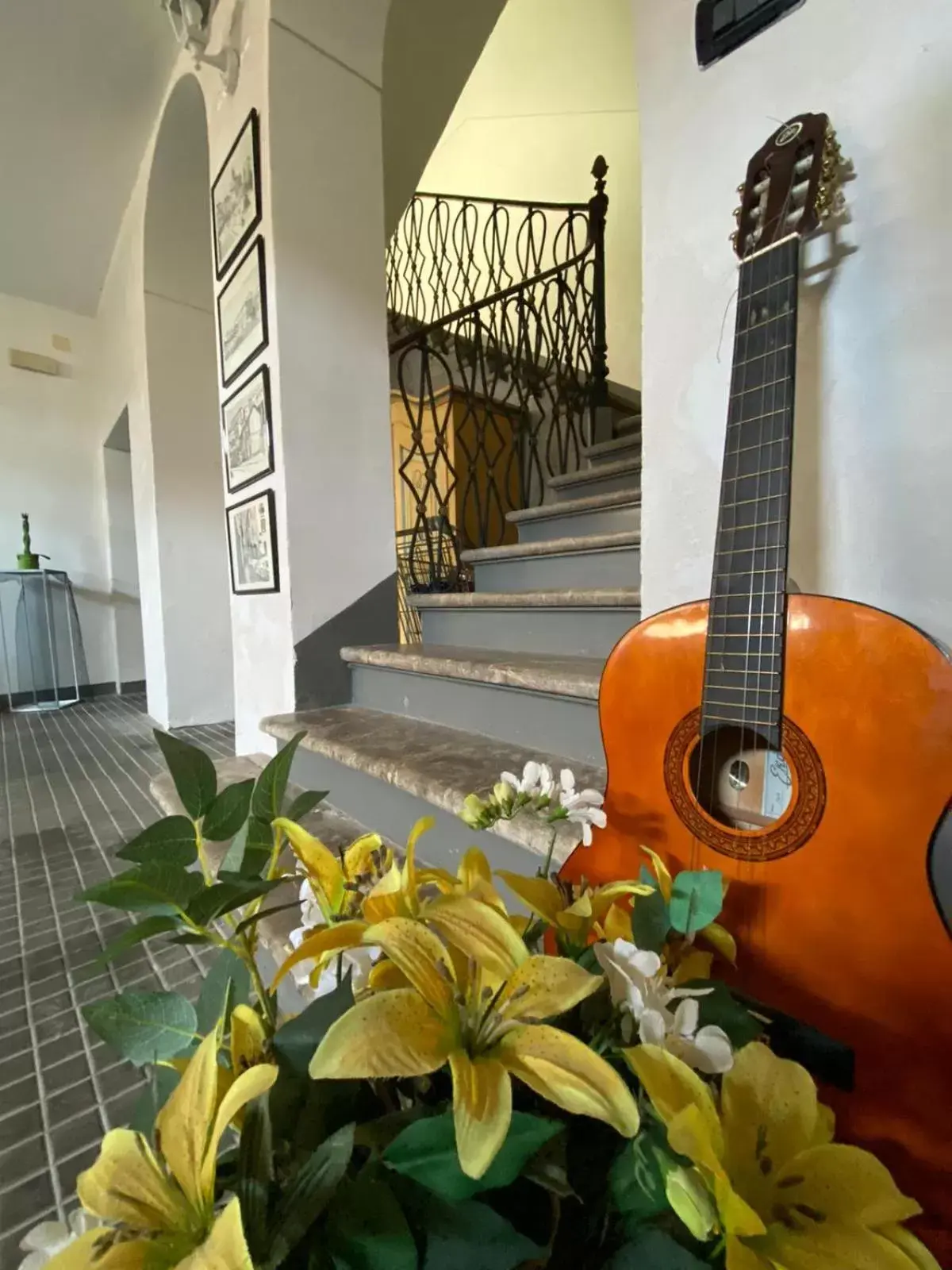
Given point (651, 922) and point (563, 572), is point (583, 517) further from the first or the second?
point (651, 922)

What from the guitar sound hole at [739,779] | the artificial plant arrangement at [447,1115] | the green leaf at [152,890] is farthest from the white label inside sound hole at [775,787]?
the green leaf at [152,890]

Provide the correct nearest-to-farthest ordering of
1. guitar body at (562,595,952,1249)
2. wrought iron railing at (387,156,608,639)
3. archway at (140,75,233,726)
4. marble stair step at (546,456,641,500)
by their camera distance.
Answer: guitar body at (562,595,952,1249) < marble stair step at (546,456,641,500) < wrought iron railing at (387,156,608,639) < archway at (140,75,233,726)

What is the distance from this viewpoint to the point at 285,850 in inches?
44.8

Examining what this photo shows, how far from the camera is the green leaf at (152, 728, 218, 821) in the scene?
0.31 meters

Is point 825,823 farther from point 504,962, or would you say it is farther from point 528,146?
point 528,146

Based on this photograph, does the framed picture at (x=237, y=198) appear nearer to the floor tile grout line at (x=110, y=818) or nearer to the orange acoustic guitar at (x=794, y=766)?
the orange acoustic guitar at (x=794, y=766)

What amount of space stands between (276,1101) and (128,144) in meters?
4.02

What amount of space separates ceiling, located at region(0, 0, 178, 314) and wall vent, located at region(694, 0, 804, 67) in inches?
95.8

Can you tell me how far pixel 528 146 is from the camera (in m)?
4.33

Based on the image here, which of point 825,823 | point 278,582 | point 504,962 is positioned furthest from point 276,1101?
point 278,582

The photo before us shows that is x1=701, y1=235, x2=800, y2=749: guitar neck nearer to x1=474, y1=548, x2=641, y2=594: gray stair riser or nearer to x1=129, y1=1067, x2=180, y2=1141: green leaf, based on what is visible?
x1=129, y1=1067, x2=180, y2=1141: green leaf

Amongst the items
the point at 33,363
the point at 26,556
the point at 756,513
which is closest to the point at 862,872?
the point at 756,513

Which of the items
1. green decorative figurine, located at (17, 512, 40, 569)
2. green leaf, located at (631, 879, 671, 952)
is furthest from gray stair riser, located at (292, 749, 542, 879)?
green decorative figurine, located at (17, 512, 40, 569)

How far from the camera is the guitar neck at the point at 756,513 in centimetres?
58
